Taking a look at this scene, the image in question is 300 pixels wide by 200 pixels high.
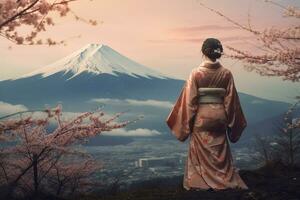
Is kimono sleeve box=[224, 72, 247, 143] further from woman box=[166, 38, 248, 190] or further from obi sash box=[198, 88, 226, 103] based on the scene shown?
obi sash box=[198, 88, 226, 103]

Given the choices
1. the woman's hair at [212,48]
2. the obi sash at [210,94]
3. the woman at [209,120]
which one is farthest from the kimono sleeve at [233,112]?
the woman's hair at [212,48]

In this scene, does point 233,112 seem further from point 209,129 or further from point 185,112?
point 185,112

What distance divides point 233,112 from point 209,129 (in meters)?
0.46

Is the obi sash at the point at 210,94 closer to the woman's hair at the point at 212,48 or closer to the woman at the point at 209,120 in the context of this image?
the woman at the point at 209,120

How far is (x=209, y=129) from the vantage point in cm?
890

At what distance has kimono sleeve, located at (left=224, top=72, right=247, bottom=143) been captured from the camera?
29.4 feet

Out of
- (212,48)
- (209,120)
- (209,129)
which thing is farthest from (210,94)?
(212,48)

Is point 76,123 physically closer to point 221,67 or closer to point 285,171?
point 221,67

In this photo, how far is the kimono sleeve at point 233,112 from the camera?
895cm

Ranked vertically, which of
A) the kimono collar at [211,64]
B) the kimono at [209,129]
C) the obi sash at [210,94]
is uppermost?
the kimono collar at [211,64]

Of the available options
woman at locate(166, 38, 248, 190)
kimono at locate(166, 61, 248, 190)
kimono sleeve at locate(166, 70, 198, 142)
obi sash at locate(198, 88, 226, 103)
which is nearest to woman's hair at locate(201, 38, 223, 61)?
woman at locate(166, 38, 248, 190)

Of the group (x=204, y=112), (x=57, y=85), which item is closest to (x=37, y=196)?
(x=204, y=112)

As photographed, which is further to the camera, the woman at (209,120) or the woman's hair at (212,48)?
the woman's hair at (212,48)

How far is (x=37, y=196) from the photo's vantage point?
9242 mm
